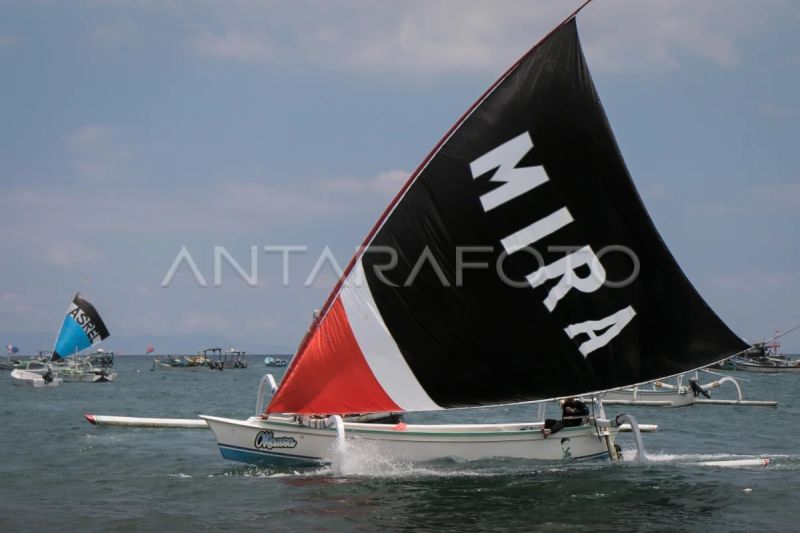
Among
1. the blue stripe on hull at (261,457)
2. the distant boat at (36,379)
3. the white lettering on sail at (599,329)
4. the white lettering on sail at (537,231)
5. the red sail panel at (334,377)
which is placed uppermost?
the distant boat at (36,379)

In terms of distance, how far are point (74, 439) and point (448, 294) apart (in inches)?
670

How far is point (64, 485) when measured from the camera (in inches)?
774

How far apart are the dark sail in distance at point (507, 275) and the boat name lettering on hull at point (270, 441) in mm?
911

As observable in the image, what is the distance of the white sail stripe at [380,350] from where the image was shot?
18203 millimetres

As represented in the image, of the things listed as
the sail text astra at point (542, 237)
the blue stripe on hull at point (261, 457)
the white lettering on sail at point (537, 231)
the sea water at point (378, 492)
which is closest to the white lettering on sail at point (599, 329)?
the sail text astra at point (542, 237)

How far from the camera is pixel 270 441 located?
1925 cm

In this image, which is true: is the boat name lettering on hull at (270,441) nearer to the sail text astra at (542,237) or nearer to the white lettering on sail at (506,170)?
the sail text astra at (542,237)

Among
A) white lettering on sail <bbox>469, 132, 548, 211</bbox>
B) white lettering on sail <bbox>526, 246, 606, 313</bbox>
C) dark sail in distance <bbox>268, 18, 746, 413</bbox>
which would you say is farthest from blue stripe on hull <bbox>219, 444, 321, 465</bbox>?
white lettering on sail <bbox>469, 132, 548, 211</bbox>

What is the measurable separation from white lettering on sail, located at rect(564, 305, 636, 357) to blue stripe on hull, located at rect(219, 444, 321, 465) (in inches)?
252

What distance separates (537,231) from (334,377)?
17.5 feet

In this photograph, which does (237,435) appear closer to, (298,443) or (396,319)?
(298,443)

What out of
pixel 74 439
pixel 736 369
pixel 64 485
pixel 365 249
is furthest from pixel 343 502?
pixel 736 369

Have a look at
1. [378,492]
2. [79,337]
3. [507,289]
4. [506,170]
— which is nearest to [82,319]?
[79,337]

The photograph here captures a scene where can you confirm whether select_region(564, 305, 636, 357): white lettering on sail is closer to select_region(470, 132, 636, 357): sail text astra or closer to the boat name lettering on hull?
select_region(470, 132, 636, 357): sail text astra
